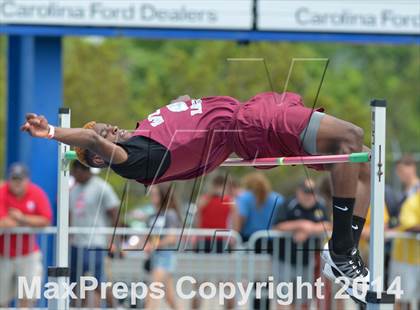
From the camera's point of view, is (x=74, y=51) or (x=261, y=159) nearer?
(x=261, y=159)

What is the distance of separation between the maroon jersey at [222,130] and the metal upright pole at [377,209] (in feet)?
1.44

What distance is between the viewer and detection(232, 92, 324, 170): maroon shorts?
6.77 metres

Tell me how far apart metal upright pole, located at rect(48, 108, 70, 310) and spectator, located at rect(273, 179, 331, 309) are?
400 centimetres

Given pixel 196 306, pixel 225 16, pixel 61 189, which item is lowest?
pixel 196 306

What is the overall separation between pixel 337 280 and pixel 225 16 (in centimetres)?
450

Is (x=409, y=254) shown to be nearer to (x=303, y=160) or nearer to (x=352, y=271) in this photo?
(x=352, y=271)

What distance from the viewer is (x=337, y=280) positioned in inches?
282

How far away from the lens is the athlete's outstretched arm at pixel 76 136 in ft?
20.6

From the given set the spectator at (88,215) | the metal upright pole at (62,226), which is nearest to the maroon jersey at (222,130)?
the metal upright pole at (62,226)

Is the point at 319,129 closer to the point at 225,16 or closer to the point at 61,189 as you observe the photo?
the point at 61,189

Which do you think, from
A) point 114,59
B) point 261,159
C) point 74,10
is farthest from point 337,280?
point 114,59

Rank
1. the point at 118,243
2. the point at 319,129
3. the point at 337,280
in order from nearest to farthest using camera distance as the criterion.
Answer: the point at 319,129 → the point at 337,280 → the point at 118,243

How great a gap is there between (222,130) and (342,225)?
98 centimetres

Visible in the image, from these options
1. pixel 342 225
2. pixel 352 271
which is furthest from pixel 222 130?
pixel 352 271
